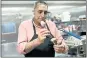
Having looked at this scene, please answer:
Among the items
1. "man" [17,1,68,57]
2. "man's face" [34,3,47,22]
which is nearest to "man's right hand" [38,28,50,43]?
"man" [17,1,68,57]

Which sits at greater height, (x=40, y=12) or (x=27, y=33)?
(x=40, y=12)

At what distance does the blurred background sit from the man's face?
0.05 m

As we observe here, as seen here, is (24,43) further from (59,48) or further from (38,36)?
(59,48)

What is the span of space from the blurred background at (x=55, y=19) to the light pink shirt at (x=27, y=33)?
3 cm

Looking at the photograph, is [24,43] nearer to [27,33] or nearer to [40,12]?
[27,33]

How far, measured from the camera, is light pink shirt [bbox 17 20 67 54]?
1.32 metres

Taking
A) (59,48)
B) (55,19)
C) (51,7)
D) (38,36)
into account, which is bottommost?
(59,48)

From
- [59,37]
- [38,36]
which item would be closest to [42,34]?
[38,36]

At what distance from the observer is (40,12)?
1326mm

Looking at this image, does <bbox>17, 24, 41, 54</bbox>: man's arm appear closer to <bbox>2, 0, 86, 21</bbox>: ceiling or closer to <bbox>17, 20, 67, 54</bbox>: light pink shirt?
<bbox>17, 20, 67, 54</bbox>: light pink shirt

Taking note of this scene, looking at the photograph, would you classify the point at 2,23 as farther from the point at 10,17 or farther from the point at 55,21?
the point at 55,21

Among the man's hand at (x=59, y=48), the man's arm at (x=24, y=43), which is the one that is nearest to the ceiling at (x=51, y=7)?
the man's arm at (x=24, y=43)

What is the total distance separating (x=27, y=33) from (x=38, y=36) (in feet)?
Answer: 0.35

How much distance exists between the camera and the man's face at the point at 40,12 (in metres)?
1.33
